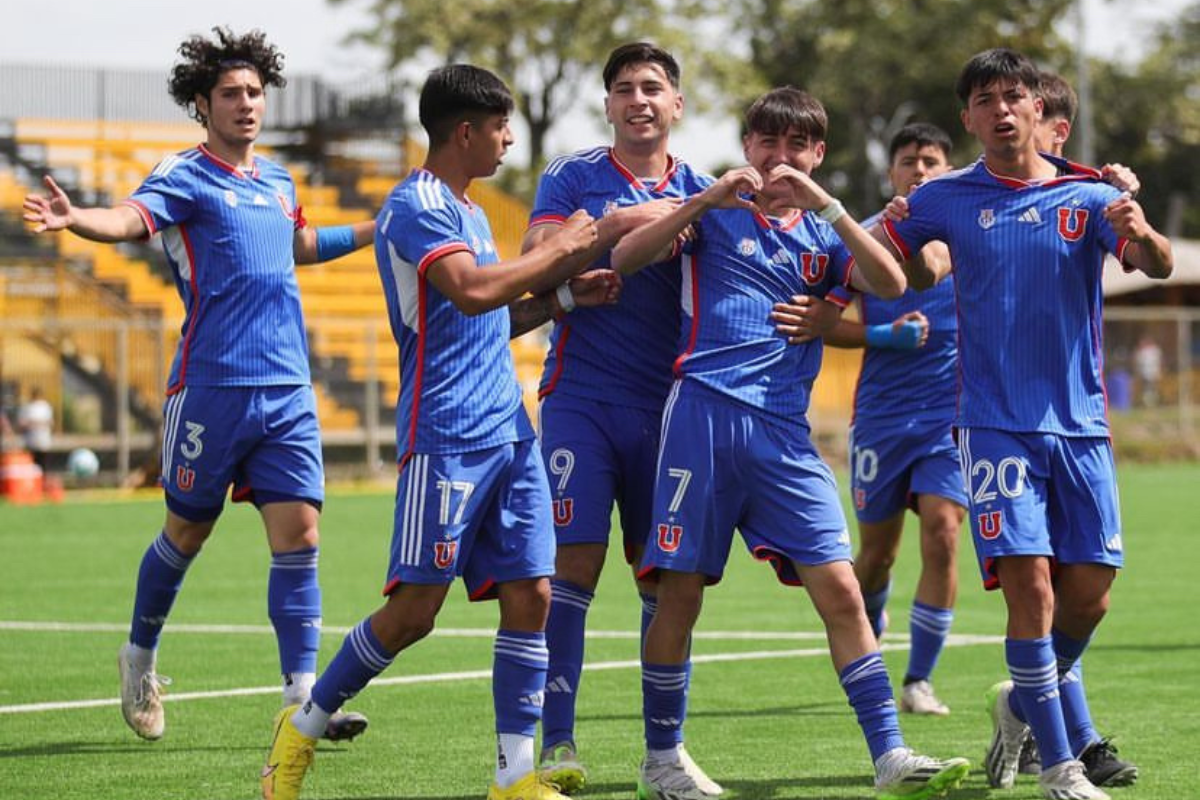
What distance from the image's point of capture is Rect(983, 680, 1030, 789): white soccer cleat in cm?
732

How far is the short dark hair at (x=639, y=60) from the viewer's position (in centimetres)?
→ 728

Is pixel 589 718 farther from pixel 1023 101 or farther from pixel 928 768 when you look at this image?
pixel 1023 101

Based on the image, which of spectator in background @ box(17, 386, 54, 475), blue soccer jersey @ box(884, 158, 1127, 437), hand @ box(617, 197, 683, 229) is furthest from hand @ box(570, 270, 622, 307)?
spectator in background @ box(17, 386, 54, 475)

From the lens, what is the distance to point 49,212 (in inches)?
290

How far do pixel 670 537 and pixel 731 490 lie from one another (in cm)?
25

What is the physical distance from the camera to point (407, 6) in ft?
160

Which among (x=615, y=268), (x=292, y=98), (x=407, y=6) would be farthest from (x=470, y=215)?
(x=407, y=6)

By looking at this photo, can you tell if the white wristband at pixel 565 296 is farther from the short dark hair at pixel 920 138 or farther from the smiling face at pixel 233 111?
the short dark hair at pixel 920 138

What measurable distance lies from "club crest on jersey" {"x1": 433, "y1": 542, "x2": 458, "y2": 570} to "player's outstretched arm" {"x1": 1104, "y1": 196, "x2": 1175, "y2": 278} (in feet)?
7.79

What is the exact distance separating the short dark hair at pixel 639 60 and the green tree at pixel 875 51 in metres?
43.0

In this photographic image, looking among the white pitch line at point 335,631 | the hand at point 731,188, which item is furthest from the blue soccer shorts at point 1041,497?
the white pitch line at point 335,631

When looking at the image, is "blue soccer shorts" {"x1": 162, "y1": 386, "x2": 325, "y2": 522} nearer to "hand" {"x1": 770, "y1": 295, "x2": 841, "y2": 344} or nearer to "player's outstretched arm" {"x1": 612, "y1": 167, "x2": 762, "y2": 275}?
"player's outstretched arm" {"x1": 612, "y1": 167, "x2": 762, "y2": 275}

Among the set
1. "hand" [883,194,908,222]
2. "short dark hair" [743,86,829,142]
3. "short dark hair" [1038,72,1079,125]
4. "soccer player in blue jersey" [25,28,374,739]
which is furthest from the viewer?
"soccer player in blue jersey" [25,28,374,739]

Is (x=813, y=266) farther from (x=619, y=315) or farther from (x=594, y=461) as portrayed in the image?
(x=594, y=461)
